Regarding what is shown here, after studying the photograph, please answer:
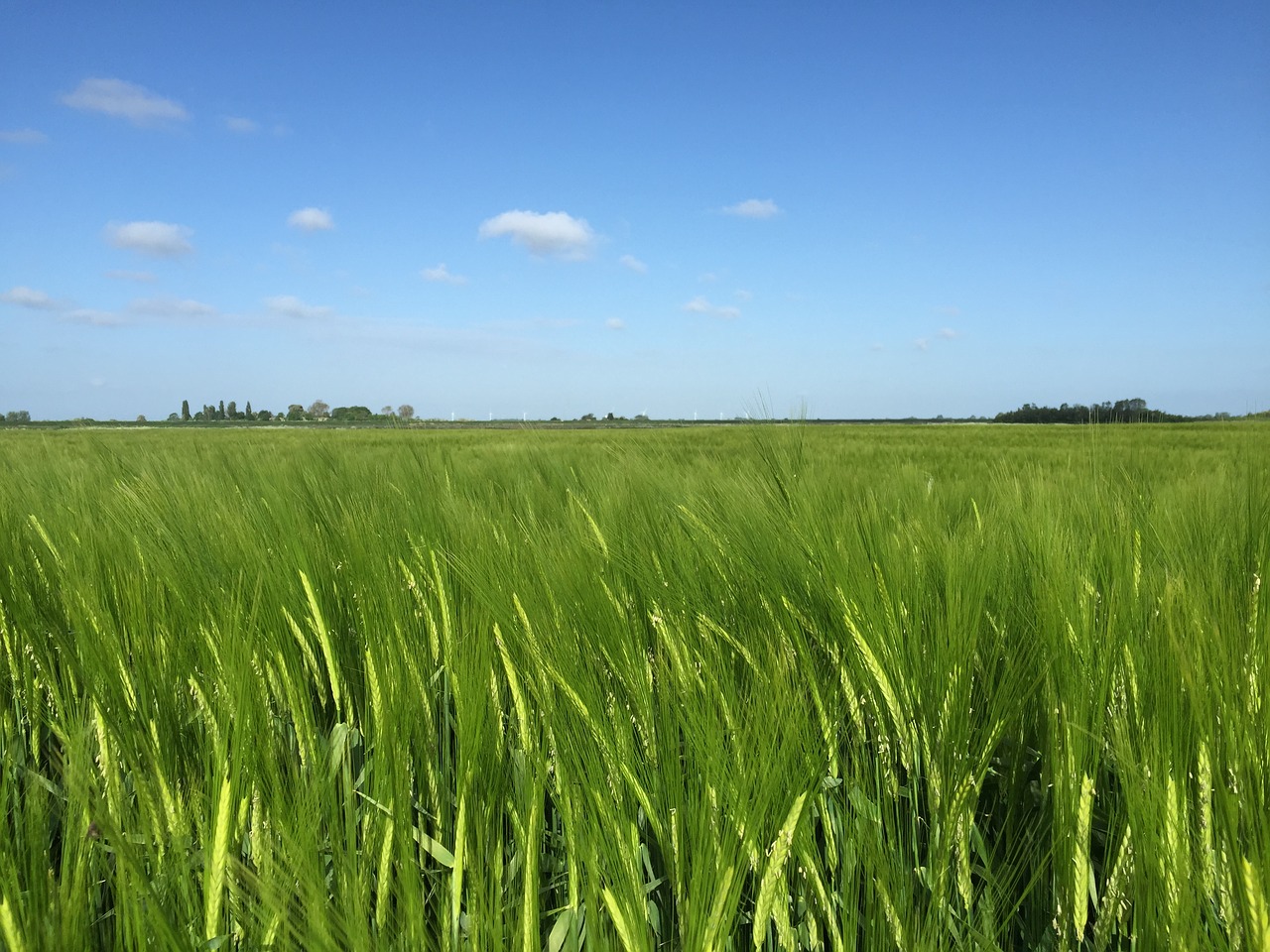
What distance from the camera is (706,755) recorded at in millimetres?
680

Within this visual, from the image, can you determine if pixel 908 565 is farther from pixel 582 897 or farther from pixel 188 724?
pixel 188 724

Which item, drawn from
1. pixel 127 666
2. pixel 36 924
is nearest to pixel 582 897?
pixel 36 924

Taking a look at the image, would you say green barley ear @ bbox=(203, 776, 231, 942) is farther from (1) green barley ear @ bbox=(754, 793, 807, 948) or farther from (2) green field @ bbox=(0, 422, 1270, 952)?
(1) green barley ear @ bbox=(754, 793, 807, 948)

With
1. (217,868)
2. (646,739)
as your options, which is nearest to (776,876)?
(646,739)

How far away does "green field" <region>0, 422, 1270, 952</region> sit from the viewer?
0.62m

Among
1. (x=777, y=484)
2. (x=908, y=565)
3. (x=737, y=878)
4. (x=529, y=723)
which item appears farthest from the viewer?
(x=777, y=484)

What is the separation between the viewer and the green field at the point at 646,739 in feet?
2.02

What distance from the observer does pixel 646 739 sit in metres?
0.78

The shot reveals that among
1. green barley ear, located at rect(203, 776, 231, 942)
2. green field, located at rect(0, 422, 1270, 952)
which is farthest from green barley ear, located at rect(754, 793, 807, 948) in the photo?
green barley ear, located at rect(203, 776, 231, 942)

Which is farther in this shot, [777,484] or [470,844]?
[777,484]

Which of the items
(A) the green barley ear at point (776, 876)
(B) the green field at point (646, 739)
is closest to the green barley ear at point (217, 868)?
(B) the green field at point (646, 739)

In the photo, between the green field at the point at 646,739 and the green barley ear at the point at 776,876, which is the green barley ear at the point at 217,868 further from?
the green barley ear at the point at 776,876

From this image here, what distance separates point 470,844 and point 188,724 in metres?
0.50

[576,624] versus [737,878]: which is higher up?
[576,624]
